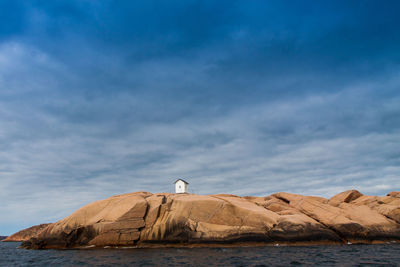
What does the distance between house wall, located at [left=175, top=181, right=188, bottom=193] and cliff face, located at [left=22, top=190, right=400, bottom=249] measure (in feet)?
56.7

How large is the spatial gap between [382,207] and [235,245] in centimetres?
2030

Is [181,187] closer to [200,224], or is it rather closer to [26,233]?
[200,224]

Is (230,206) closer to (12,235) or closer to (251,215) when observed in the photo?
(251,215)

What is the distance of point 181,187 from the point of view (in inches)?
1887

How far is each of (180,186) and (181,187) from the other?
11.8 inches

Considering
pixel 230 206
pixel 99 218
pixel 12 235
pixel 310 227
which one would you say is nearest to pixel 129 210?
pixel 99 218

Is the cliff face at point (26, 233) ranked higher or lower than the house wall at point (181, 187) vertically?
lower

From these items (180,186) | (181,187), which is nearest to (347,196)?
(181,187)

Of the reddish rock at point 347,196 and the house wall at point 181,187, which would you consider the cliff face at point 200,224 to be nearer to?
the reddish rock at point 347,196

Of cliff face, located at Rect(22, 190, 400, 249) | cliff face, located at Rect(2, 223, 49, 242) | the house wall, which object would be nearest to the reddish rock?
cliff face, located at Rect(22, 190, 400, 249)

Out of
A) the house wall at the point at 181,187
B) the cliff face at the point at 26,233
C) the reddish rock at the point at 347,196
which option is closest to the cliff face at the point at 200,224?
the reddish rock at the point at 347,196

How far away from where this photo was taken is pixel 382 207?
32.6 m

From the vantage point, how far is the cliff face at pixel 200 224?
25.2 m

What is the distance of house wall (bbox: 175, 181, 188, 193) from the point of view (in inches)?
1874
